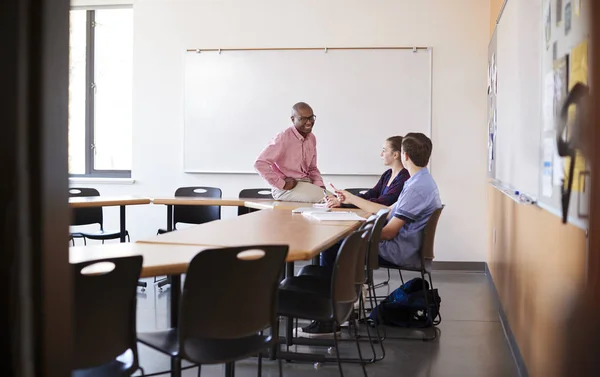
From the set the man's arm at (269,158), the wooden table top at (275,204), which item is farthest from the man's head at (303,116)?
the wooden table top at (275,204)

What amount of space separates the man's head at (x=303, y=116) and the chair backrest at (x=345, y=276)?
2.19 meters

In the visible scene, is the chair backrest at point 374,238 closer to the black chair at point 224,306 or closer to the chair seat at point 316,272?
the chair seat at point 316,272

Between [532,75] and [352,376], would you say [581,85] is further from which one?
[352,376]

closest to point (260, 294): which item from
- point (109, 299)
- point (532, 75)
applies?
point (109, 299)

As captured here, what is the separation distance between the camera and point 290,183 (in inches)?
198

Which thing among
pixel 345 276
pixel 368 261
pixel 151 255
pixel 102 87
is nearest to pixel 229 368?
pixel 151 255

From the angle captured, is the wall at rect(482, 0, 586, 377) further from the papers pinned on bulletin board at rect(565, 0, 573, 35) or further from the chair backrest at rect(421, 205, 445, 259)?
the papers pinned on bulletin board at rect(565, 0, 573, 35)

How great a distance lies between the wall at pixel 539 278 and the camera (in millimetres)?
2021

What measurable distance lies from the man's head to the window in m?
2.86

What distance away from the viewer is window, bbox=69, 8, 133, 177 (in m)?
6.99

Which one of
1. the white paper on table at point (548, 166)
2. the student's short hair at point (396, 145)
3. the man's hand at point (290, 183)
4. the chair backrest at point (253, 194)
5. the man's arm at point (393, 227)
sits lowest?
the man's arm at point (393, 227)

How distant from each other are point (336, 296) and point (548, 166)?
3.12 feet

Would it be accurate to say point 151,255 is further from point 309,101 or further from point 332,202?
point 309,101

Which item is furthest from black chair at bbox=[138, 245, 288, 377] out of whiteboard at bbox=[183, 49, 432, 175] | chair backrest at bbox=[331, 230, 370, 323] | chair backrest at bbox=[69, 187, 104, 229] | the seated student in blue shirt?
whiteboard at bbox=[183, 49, 432, 175]
